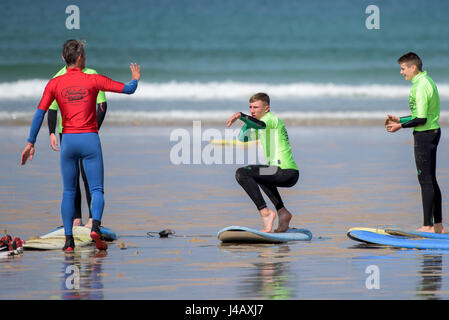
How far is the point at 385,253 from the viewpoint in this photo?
875 cm

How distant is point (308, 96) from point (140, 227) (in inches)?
1271

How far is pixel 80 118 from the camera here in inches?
352

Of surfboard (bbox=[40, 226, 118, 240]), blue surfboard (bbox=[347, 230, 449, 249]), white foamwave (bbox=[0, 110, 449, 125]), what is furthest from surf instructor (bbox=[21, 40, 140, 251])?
white foamwave (bbox=[0, 110, 449, 125])

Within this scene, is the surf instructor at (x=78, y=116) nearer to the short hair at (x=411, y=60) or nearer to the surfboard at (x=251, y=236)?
the surfboard at (x=251, y=236)

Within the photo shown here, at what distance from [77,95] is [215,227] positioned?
7.74ft

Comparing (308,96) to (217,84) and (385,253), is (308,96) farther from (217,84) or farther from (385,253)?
(385,253)

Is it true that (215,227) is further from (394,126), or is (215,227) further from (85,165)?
(394,126)

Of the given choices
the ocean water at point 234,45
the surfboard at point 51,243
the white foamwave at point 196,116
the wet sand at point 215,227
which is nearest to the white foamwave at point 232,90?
the ocean water at point 234,45

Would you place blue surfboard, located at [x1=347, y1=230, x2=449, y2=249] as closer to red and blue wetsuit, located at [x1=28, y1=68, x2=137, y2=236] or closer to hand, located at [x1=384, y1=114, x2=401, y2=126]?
hand, located at [x1=384, y1=114, x2=401, y2=126]

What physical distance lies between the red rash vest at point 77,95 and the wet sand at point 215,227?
48.0 inches

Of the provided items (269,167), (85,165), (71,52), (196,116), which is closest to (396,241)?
(269,167)

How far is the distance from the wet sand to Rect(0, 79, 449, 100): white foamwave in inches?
857

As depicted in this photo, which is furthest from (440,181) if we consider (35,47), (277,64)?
(35,47)
